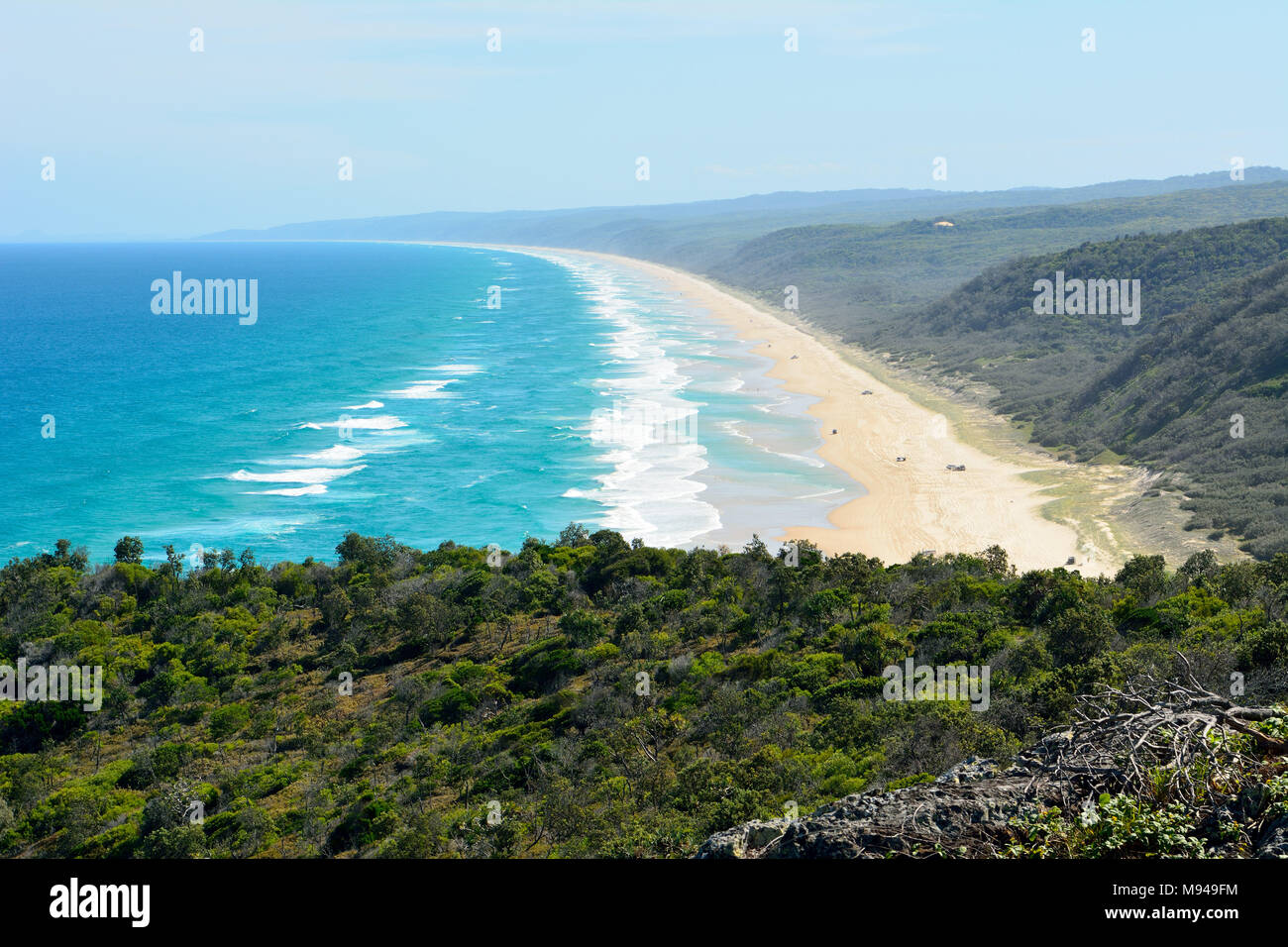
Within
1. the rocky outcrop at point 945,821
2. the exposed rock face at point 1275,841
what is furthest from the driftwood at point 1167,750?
the exposed rock face at point 1275,841

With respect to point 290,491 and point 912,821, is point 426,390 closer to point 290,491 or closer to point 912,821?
point 290,491

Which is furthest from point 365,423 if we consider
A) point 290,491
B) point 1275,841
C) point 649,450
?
point 1275,841

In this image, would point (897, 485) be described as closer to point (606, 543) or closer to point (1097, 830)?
point (606, 543)

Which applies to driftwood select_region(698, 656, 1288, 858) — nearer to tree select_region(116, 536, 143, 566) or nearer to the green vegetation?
the green vegetation

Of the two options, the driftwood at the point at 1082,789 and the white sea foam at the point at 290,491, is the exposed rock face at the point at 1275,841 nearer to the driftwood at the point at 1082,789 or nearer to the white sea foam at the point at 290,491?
the driftwood at the point at 1082,789
